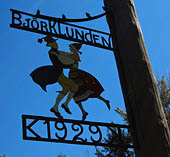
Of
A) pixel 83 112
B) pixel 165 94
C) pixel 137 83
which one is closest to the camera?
pixel 83 112

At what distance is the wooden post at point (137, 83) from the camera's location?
2844 millimetres

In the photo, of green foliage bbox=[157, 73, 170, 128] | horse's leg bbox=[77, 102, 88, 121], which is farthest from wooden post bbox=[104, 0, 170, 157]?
green foliage bbox=[157, 73, 170, 128]

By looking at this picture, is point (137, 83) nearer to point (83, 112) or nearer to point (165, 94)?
point (83, 112)

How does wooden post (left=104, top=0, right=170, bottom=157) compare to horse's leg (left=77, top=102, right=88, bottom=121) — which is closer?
wooden post (left=104, top=0, right=170, bottom=157)

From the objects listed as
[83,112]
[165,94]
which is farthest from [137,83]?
[165,94]

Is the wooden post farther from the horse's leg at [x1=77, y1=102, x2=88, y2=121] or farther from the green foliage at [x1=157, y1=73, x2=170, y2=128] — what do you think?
the green foliage at [x1=157, y1=73, x2=170, y2=128]

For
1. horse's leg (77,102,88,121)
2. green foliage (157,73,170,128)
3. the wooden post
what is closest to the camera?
the wooden post

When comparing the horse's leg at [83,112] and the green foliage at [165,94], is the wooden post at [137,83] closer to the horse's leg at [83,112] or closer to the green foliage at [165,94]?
the horse's leg at [83,112]

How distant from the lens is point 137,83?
3.17 m

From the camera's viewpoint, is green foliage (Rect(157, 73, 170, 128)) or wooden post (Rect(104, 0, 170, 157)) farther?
green foliage (Rect(157, 73, 170, 128))

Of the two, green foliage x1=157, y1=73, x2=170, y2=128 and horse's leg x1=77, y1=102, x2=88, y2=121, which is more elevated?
green foliage x1=157, y1=73, x2=170, y2=128

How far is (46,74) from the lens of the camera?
3.03 meters

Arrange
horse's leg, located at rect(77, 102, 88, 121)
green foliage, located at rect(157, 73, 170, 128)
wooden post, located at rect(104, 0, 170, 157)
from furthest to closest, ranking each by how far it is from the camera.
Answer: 1. green foliage, located at rect(157, 73, 170, 128)
2. horse's leg, located at rect(77, 102, 88, 121)
3. wooden post, located at rect(104, 0, 170, 157)

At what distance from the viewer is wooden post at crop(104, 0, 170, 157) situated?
284 centimetres
